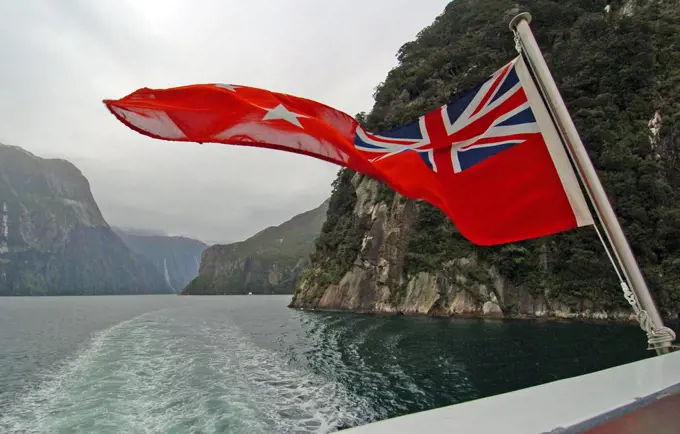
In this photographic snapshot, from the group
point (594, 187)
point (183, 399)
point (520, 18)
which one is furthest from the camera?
point (183, 399)

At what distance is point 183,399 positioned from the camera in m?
10.9

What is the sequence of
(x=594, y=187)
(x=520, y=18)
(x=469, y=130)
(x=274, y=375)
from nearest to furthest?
(x=594, y=187) < (x=520, y=18) < (x=469, y=130) < (x=274, y=375)

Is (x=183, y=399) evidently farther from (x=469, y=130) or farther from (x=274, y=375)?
(x=469, y=130)

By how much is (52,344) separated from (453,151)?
3089 centimetres

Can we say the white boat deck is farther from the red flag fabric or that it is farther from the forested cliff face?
the forested cliff face

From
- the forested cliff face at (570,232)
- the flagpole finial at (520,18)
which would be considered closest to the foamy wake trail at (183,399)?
the flagpole finial at (520,18)

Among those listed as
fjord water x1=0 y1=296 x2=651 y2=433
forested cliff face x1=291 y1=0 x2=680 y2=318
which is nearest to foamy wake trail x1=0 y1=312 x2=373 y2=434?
fjord water x1=0 y1=296 x2=651 y2=433

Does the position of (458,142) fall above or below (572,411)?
above

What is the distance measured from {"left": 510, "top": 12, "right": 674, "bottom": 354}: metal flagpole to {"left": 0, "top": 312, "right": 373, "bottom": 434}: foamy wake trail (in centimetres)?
805

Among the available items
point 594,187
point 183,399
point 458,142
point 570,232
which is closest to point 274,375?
point 183,399

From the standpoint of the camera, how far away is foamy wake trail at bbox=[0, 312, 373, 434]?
909cm

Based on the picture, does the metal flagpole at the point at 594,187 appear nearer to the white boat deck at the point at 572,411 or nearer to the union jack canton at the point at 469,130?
the union jack canton at the point at 469,130

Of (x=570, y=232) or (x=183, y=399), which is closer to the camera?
(x=183, y=399)

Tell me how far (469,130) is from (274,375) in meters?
13.1
